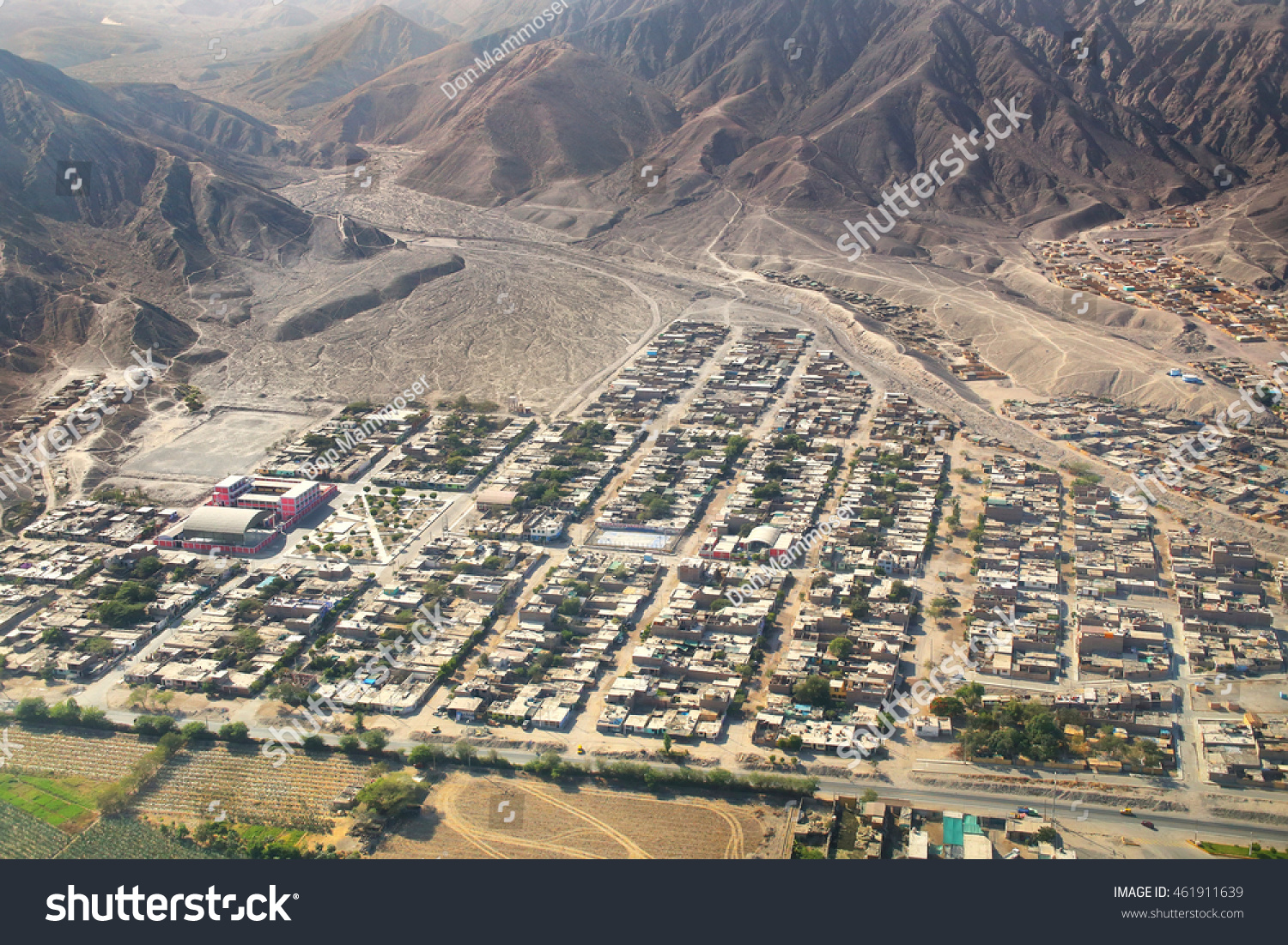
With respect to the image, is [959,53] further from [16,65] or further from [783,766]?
[783,766]

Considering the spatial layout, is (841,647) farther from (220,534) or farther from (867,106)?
(867,106)

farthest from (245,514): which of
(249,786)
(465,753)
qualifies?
(465,753)

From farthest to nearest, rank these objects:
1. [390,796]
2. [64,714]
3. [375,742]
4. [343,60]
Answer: [343,60] → [64,714] → [375,742] → [390,796]

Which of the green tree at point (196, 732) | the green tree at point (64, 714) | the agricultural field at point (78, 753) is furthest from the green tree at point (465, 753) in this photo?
the green tree at point (64, 714)

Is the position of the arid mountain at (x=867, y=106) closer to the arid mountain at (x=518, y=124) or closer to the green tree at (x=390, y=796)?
the arid mountain at (x=518, y=124)

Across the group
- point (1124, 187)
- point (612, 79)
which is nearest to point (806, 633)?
point (1124, 187)

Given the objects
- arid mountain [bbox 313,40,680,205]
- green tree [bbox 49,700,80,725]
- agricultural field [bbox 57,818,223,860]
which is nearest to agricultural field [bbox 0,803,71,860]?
agricultural field [bbox 57,818,223,860]
